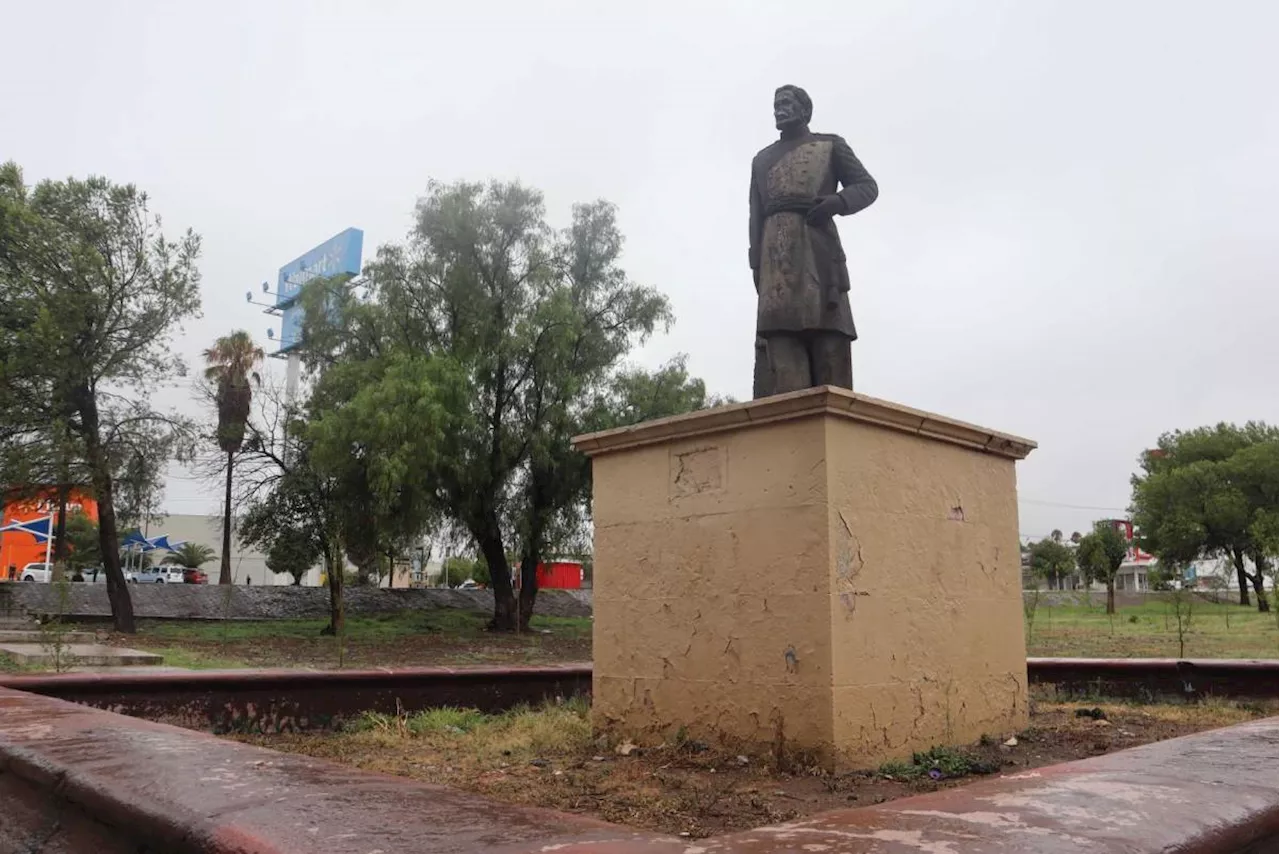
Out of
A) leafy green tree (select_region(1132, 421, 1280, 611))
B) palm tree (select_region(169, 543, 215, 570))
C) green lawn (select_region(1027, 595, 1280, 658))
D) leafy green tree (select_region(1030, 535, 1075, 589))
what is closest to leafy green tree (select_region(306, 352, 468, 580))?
green lawn (select_region(1027, 595, 1280, 658))

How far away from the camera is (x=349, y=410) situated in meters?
18.0

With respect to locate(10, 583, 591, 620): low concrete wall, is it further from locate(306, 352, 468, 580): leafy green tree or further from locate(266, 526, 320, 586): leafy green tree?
locate(306, 352, 468, 580): leafy green tree

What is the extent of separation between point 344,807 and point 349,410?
16975 millimetres

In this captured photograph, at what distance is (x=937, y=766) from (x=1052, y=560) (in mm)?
53907

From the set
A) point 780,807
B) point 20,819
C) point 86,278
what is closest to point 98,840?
point 20,819

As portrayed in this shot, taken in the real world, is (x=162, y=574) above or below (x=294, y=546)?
below

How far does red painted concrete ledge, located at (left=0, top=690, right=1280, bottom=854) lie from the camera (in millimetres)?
1473

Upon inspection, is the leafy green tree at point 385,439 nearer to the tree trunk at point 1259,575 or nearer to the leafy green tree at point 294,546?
the leafy green tree at point 294,546

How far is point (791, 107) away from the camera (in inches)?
203

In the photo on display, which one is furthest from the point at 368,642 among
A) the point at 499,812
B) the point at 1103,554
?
the point at 1103,554

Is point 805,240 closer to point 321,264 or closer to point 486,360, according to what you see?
point 486,360

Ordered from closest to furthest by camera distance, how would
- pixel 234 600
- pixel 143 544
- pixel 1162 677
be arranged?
pixel 1162 677, pixel 234 600, pixel 143 544

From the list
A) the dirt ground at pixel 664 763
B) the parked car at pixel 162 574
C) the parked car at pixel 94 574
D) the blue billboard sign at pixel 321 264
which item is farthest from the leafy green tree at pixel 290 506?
the blue billboard sign at pixel 321 264

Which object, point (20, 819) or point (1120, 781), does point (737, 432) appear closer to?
point (1120, 781)
